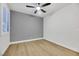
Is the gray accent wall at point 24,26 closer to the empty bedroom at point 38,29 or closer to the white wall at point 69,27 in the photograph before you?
the empty bedroom at point 38,29

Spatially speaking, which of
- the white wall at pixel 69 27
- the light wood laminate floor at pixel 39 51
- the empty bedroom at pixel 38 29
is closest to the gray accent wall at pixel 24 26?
the empty bedroom at pixel 38 29

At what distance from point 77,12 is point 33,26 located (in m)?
4.47

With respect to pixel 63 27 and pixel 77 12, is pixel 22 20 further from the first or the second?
pixel 77 12

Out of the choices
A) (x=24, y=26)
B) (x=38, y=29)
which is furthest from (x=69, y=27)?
(x=38, y=29)

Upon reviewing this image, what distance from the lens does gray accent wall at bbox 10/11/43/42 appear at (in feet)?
21.8

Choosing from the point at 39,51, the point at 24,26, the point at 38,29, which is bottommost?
the point at 39,51

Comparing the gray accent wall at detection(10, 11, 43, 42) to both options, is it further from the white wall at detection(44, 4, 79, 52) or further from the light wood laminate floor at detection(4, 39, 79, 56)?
the white wall at detection(44, 4, 79, 52)

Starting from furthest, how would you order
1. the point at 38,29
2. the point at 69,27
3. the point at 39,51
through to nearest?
the point at 38,29, the point at 69,27, the point at 39,51

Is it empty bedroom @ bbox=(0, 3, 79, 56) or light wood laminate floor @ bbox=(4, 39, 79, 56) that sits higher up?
empty bedroom @ bbox=(0, 3, 79, 56)

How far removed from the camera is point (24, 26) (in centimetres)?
730

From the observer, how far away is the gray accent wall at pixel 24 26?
6.64 meters

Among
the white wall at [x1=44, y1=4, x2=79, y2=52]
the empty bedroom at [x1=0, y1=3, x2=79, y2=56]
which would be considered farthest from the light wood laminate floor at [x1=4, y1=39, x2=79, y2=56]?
the white wall at [x1=44, y1=4, x2=79, y2=52]

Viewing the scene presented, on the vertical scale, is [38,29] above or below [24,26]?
below

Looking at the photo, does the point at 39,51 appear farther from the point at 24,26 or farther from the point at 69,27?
the point at 24,26
